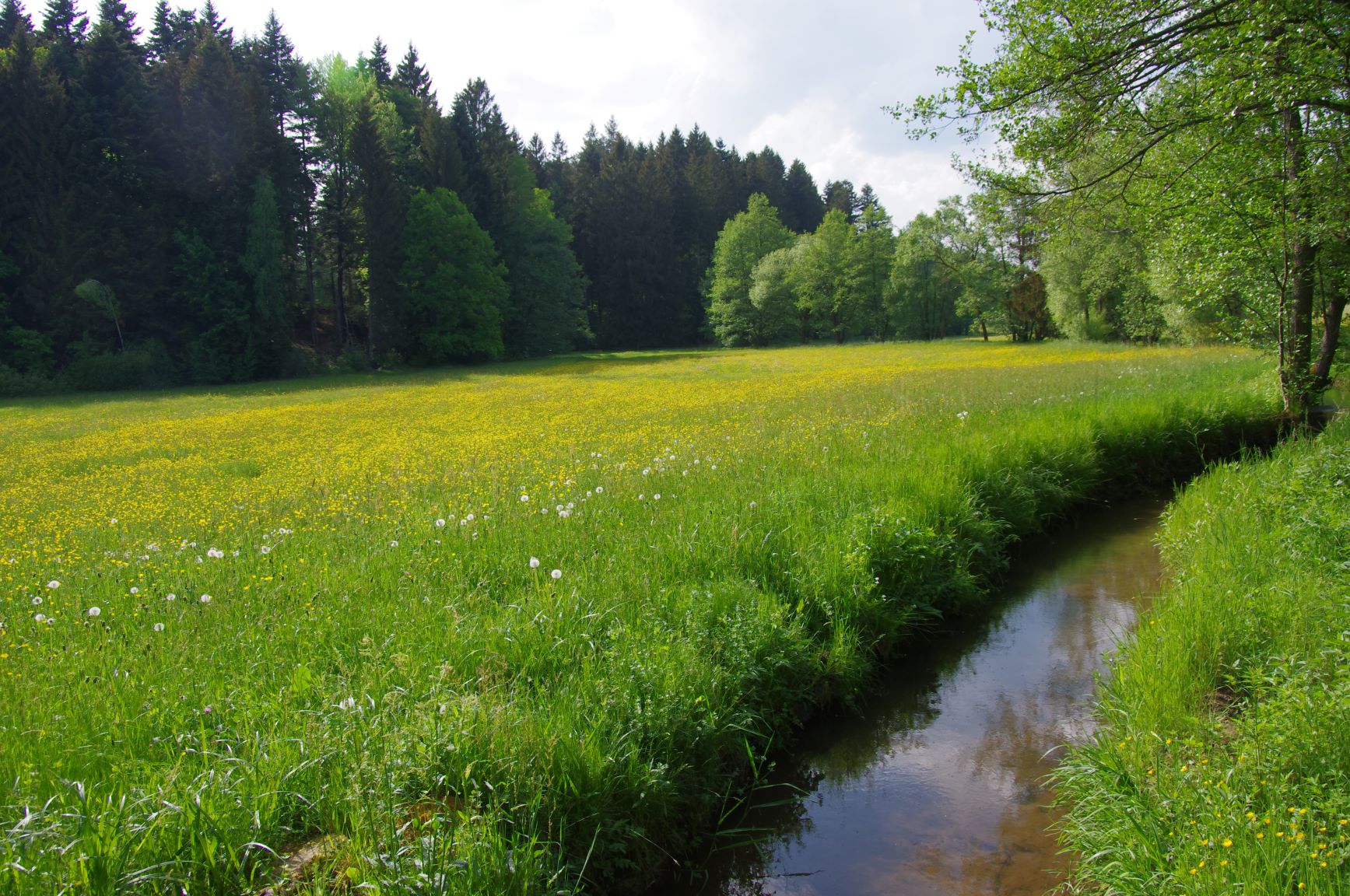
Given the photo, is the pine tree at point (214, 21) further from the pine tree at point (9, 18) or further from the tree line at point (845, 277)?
the tree line at point (845, 277)

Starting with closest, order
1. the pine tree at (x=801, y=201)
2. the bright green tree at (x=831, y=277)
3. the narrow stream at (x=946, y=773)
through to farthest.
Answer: the narrow stream at (x=946, y=773) → the bright green tree at (x=831, y=277) → the pine tree at (x=801, y=201)

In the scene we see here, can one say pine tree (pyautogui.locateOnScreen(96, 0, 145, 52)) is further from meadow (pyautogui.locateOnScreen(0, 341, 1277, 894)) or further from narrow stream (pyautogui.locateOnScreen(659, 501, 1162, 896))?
narrow stream (pyautogui.locateOnScreen(659, 501, 1162, 896))

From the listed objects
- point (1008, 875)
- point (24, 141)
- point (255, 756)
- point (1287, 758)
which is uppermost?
point (24, 141)

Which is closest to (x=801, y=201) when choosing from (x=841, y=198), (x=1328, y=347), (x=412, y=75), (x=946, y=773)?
(x=841, y=198)

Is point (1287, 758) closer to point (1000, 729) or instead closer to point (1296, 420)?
point (1000, 729)

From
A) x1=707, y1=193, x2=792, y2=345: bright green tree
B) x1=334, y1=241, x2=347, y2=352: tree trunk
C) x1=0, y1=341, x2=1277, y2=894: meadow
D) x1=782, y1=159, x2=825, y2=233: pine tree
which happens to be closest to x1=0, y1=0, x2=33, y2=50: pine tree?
x1=334, y1=241, x2=347, y2=352: tree trunk

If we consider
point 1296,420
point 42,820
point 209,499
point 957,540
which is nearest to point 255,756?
point 42,820

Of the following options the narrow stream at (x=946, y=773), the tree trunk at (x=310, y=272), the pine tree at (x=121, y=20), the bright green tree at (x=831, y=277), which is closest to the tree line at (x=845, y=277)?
the bright green tree at (x=831, y=277)

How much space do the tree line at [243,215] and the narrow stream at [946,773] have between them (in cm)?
4046

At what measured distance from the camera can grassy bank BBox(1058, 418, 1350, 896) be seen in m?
2.97

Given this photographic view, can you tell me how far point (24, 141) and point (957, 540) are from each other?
45.8m

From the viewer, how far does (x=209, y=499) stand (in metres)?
9.64

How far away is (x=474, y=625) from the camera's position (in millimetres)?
4957

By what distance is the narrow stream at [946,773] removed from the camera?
4098 millimetres
